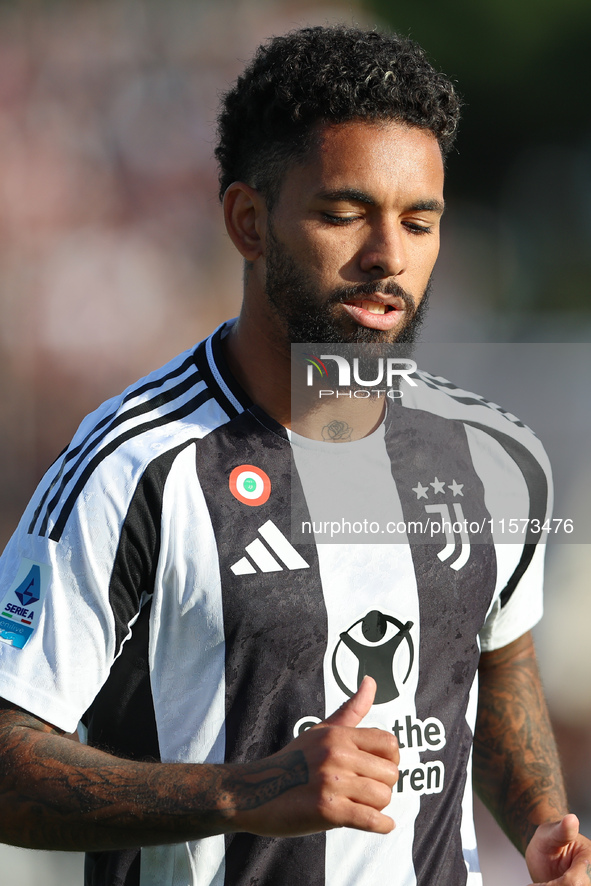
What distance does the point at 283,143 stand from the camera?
1.69 m

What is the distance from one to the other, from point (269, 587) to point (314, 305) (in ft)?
1.70

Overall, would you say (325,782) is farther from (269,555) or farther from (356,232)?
(356,232)

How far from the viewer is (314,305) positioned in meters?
1.65

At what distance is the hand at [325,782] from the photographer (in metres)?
1.24

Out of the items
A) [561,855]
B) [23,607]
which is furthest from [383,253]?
[561,855]

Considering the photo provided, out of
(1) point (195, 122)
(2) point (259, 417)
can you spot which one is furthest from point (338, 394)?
(1) point (195, 122)

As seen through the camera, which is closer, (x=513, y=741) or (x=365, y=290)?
(x=365, y=290)

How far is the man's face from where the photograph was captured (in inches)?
62.8

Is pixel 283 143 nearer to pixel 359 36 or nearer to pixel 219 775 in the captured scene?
pixel 359 36

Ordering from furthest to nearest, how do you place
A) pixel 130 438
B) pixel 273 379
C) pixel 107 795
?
pixel 273 379 < pixel 130 438 < pixel 107 795

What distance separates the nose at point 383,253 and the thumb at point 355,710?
71 cm

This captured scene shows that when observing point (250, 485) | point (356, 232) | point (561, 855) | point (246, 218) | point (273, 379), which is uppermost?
point (246, 218)

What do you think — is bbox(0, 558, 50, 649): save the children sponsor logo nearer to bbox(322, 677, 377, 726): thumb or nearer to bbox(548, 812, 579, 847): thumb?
bbox(322, 677, 377, 726): thumb

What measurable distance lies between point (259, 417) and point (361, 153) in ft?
1.67
